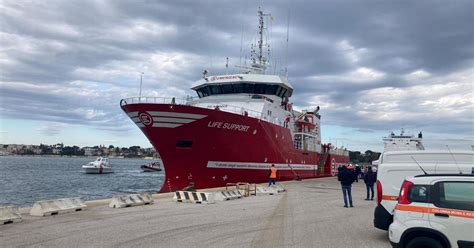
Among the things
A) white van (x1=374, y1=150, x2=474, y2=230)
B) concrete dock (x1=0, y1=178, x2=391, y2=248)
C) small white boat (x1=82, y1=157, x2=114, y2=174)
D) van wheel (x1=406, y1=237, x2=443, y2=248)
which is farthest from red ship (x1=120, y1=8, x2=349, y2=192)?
small white boat (x1=82, y1=157, x2=114, y2=174)

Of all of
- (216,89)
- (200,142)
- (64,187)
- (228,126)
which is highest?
(216,89)

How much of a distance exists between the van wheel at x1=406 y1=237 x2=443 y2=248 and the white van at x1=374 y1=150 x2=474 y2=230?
1871 mm

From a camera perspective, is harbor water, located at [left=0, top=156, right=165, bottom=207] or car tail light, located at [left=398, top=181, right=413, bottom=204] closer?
car tail light, located at [left=398, top=181, right=413, bottom=204]

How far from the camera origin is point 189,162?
21.9 m

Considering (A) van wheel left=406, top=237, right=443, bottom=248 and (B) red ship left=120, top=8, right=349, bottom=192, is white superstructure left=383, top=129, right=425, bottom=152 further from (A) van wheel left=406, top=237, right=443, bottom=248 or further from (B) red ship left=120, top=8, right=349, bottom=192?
(A) van wheel left=406, top=237, right=443, bottom=248

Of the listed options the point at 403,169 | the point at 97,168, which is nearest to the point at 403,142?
the point at 403,169

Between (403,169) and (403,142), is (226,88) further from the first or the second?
(403,142)

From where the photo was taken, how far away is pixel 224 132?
72.7ft

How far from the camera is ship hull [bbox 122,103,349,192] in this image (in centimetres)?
2127

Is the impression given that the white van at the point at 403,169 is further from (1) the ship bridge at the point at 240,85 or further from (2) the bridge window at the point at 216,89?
(2) the bridge window at the point at 216,89

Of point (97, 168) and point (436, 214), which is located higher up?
point (97, 168)

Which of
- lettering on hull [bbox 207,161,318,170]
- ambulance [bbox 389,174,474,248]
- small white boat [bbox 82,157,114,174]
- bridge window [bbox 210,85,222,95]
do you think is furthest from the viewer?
small white boat [bbox 82,157,114,174]

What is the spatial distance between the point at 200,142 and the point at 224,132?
4.63 ft

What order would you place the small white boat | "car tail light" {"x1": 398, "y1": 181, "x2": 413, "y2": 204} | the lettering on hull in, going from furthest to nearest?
the small white boat
the lettering on hull
"car tail light" {"x1": 398, "y1": 181, "x2": 413, "y2": 204}
